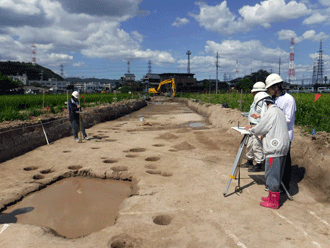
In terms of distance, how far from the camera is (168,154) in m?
6.41

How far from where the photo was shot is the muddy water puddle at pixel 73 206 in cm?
318

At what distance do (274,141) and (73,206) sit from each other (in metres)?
3.33

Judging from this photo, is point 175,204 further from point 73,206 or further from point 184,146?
point 184,146

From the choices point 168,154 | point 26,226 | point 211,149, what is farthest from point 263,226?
point 211,149

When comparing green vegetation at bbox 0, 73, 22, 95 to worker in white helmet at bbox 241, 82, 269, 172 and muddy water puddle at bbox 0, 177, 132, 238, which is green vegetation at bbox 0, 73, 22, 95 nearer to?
muddy water puddle at bbox 0, 177, 132, 238

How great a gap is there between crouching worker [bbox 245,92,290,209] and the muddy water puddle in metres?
2.41

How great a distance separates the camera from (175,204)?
3.53 m

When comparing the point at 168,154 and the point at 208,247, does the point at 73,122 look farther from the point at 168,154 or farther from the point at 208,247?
the point at 208,247

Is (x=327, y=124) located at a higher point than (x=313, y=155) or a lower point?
higher

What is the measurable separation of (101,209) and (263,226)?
2419mm

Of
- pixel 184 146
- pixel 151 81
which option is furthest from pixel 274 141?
pixel 151 81

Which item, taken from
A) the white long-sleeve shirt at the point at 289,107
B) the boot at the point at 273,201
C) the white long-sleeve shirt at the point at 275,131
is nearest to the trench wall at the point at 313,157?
the white long-sleeve shirt at the point at 289,107

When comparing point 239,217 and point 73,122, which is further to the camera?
point 73,122

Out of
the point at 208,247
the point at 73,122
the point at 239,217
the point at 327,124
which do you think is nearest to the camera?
the point at 208,247
